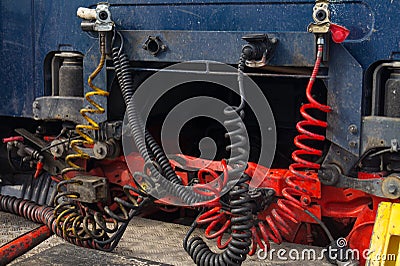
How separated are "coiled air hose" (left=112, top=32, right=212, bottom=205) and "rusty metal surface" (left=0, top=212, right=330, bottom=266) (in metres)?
0.29

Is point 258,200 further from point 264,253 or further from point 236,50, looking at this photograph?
point 236,50

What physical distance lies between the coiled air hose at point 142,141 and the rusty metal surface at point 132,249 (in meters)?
0.29

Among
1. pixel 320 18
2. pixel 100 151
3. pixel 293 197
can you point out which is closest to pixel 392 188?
pixel 293 197

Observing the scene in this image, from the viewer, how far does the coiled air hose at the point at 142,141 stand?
323 centimetres

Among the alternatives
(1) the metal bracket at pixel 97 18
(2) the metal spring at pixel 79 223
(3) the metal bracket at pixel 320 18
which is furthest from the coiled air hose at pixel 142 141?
(3) the metal bracket at pixel 320 18

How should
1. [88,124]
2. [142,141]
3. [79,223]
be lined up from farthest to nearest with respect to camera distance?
[88,124], [79,223], [142,141]

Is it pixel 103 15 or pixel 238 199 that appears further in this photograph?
pixel 103 15

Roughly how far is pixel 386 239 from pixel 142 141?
1.31m

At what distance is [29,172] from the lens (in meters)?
4.25

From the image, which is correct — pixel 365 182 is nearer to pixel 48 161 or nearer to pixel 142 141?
pixel 142 141

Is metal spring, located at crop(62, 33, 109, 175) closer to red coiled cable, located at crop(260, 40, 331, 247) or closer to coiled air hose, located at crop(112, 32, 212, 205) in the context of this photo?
coiled air hose, located at crop(112, 32, 212, 205)

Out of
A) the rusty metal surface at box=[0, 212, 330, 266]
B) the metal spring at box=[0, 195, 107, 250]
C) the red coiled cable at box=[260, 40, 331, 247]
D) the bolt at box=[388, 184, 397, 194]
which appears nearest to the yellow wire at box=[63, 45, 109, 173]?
the metal spring at box=[0, 195, 107, 250]

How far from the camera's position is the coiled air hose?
127 inches

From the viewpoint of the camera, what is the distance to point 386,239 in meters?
2.53
